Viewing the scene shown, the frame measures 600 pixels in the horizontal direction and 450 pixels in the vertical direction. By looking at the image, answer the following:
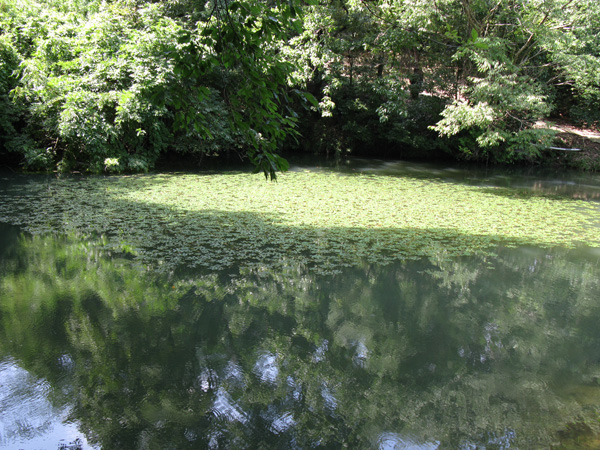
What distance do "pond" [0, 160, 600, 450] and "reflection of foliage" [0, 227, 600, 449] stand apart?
0.01m

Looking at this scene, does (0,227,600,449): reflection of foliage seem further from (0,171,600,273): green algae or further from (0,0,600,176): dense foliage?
(0,0,600,176): dense foliage

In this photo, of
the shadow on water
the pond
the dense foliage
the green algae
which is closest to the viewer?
the pond

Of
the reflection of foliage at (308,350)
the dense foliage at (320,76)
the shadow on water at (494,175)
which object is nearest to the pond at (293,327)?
the reflection of foliage at (308,350)

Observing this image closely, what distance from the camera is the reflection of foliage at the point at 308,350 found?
7.07 ft

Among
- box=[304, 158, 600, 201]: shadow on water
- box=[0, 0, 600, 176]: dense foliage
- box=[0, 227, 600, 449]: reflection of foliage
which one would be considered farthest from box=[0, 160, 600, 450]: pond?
box=[304, 158, 600, 201]: shadow on water

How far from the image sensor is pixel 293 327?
10.2 ft

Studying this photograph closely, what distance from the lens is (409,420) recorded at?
2215 mm

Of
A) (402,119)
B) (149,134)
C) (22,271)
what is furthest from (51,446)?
(402,119)

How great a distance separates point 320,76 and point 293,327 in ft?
34.8

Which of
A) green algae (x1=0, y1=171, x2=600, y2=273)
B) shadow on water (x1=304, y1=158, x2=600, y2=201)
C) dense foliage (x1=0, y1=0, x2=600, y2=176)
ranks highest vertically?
Answer: dense foliage (x1=0, y1=0, x2=600, y2=176)

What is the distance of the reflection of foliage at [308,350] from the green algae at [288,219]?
46 cm

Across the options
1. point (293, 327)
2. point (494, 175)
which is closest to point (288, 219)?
point (293, 327)

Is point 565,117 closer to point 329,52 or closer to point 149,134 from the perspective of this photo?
point 329,52

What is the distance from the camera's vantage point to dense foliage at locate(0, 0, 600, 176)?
8336 mm
